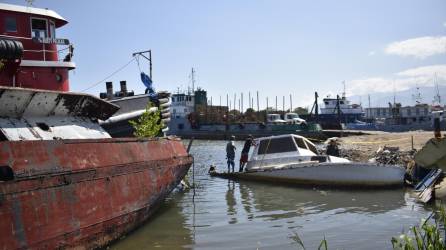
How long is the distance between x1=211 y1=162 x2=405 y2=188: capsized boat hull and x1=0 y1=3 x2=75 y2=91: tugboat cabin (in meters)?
7.97

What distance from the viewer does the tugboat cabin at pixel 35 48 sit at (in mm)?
10023

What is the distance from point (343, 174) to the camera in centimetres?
1426

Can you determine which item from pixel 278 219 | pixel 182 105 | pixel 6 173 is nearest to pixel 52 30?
pixel 6 173

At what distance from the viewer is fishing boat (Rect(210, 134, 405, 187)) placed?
14.0 meters

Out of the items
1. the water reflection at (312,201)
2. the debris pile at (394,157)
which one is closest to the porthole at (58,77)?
the water reflection at (312,201)

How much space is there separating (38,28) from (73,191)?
18.4ft

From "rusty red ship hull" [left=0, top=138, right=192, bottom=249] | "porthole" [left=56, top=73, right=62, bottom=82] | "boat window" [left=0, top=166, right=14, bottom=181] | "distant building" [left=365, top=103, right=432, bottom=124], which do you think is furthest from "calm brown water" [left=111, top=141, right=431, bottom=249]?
"distant building" [left=365, top=103, right=432, bottom=124]

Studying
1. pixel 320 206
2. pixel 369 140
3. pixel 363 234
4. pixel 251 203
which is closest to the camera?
pixel 363 234

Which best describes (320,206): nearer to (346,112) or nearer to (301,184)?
(301,184)

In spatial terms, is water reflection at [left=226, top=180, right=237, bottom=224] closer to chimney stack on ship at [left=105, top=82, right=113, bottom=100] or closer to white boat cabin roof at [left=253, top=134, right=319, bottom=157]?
white boat cabin roof at [left=253, top=134, right=319, bottom=157]

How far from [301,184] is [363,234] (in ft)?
20.6

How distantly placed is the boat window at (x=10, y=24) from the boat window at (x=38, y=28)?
0.41m

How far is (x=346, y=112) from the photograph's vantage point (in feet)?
220

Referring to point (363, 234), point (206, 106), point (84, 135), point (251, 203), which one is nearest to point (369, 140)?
point (251, 203)
